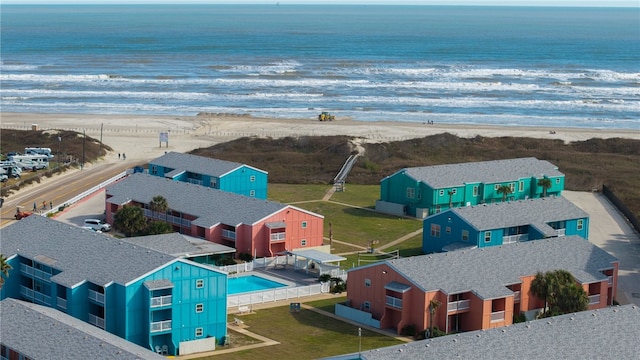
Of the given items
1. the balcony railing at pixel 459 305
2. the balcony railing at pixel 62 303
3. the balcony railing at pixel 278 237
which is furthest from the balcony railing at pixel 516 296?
the balcony railing at pixel 62 303

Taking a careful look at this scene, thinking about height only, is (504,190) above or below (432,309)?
above

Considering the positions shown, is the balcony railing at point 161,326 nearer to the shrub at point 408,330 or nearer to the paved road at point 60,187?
the shrub at point 408,330

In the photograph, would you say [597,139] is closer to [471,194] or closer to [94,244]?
[471,194]

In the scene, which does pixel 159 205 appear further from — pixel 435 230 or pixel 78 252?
pixel 78 252

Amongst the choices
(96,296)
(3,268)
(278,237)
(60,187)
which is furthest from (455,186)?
(3,268)

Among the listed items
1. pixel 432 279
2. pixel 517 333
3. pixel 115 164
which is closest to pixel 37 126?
pixel 115 164

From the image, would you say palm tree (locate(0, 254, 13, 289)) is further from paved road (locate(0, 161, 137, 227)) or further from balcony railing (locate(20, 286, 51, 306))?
paved road (locate(0, 161, 137, 227))
